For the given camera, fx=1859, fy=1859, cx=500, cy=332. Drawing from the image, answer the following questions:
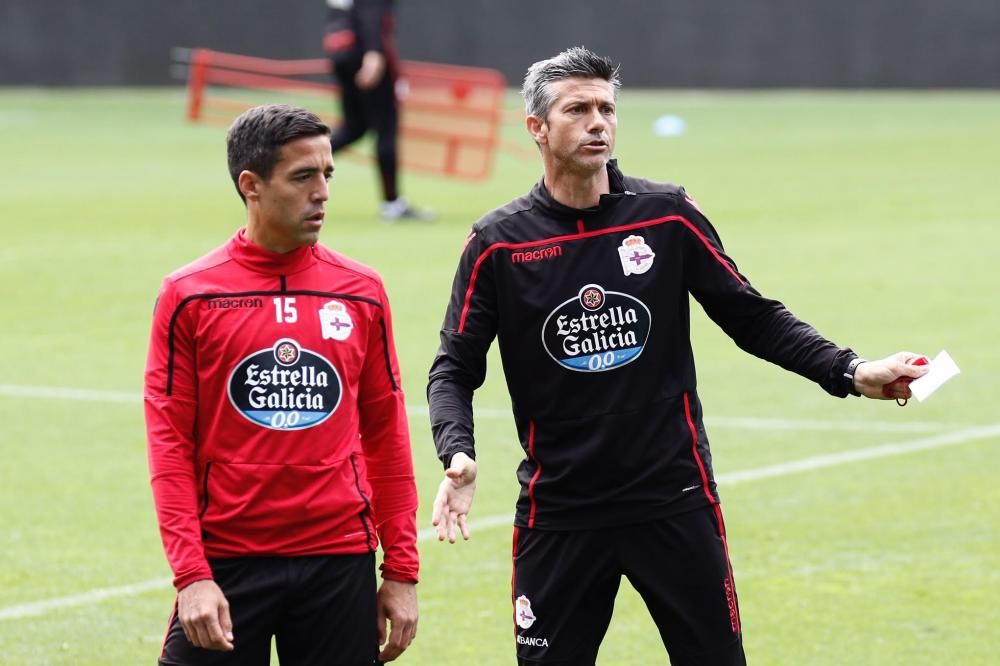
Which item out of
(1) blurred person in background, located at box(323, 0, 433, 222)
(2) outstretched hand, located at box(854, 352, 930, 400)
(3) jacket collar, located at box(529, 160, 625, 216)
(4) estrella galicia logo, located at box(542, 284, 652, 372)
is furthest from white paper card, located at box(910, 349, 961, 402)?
(1) blurred person in background, located at box(323, 0, 433, 222)

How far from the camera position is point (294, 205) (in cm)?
448

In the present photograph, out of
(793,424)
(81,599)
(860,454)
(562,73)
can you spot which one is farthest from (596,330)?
(793,424)

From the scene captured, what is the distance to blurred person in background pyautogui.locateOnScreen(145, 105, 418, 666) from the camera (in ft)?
14.5

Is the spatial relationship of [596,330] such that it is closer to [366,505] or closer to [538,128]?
[538,128]

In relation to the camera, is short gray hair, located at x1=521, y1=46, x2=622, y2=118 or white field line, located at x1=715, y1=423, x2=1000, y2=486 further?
white field line, located at x1=715, y1=423, x2=1000, y2=486

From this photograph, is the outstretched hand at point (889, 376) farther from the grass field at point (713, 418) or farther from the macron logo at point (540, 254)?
the grass field at point (713, 418)

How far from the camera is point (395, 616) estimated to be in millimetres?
4617

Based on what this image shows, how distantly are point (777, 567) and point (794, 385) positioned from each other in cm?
386

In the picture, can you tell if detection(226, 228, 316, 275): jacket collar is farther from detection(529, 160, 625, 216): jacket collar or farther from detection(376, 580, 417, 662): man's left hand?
detection(376, 580, 417, 662): man's left hand

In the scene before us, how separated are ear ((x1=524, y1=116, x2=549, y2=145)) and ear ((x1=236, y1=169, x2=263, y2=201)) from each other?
0.84m

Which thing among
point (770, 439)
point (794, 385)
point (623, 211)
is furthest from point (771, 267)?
point (623, 211)

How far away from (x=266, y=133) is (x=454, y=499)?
101 centimetres

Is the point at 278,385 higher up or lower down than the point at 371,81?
lower down

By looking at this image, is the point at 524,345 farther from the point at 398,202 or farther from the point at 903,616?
the point at 398,202
